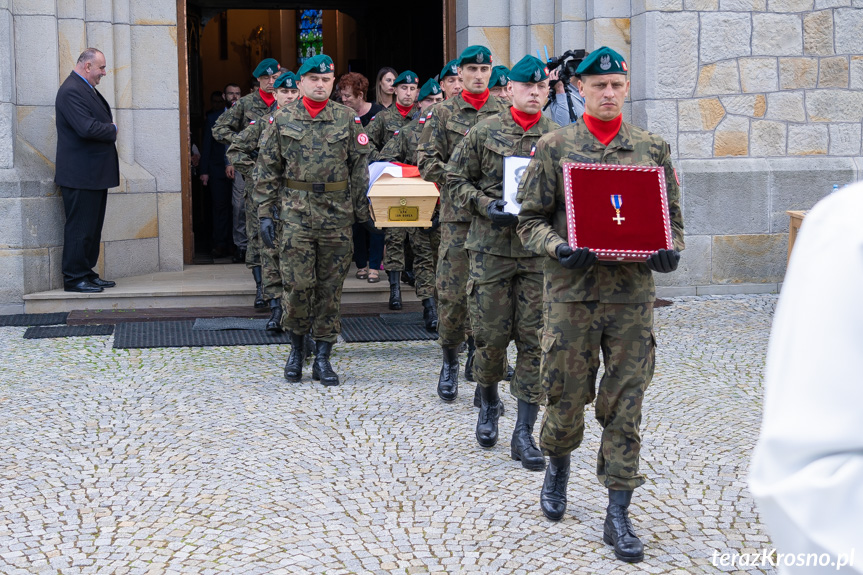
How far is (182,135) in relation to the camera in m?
10.6

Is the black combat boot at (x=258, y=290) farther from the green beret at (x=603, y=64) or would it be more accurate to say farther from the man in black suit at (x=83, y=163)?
the green beret at (x=603, y=64)

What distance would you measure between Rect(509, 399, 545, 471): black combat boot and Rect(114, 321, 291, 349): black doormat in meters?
3.26

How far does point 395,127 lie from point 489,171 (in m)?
4.31

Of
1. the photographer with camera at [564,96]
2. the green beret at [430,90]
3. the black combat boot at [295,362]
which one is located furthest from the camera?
the green beret at [430,90]

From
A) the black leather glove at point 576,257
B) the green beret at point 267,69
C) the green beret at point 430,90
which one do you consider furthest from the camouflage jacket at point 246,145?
the black leather glove at point 576,257

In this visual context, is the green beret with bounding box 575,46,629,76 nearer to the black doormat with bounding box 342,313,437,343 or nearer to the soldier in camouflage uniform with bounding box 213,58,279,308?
the black doormat with bounding box 342,313,437,343

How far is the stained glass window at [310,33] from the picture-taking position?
21094 millimetres

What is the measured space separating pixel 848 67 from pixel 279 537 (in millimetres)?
8235

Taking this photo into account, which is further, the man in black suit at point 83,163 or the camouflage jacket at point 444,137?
the man in black suit at point 83,163

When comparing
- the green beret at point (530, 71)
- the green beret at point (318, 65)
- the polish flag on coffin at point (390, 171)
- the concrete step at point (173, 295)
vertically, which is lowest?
the concrete step at point (173, 295)

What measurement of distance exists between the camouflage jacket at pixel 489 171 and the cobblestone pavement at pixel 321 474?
3.42ft

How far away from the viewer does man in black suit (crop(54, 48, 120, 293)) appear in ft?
29.7

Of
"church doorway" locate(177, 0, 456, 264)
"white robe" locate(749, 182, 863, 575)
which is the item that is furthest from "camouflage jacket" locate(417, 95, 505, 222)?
"church doorway" locate(177, 0, 456, 264)

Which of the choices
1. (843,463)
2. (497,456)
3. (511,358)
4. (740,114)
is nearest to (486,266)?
(497,456)
